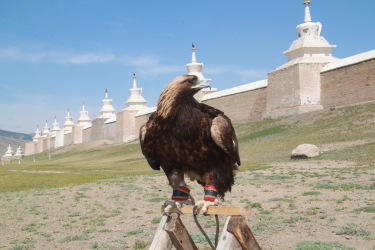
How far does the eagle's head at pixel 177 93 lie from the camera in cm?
314

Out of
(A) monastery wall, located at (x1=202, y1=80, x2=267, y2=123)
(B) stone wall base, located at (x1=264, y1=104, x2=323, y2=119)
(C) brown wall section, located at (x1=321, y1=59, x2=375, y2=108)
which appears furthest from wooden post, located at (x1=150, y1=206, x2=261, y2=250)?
(A) monastery wall, located at (x1=202, y1=80, x2=267, y2=123)

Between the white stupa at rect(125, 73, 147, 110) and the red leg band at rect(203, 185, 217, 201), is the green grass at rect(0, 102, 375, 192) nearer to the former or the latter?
the red leg band at rect(203, 185, 217, 201)

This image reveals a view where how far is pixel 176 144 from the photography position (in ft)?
10.4

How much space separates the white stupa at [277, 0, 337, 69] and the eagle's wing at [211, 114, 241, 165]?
89.5ft

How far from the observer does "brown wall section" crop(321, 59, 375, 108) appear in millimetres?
25109

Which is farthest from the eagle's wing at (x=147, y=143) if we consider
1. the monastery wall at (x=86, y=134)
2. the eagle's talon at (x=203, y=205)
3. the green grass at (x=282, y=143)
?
the monastery wall at (x=86, y=134)

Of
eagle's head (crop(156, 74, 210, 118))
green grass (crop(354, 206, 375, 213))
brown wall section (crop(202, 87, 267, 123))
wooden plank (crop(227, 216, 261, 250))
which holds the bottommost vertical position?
green grass (crop(354, 206, 375, 213))

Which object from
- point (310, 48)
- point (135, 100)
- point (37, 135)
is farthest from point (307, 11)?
point (37, 135)

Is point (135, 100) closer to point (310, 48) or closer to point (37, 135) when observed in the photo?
point (310, 48)

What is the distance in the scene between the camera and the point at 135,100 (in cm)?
5325

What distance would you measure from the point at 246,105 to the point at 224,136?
1236 inches

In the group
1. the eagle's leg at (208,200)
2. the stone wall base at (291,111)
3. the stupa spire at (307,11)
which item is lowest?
the eagle's leg at (208,200)

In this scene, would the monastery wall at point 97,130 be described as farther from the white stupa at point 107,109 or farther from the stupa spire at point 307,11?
the stupa spire at point 307,11

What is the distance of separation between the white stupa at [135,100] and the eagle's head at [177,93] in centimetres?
4911
